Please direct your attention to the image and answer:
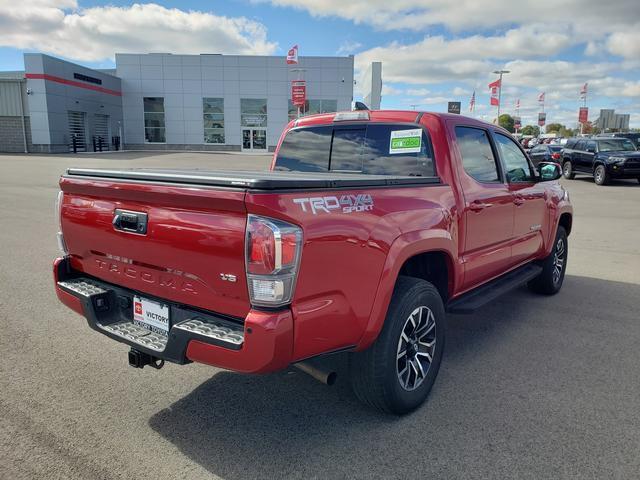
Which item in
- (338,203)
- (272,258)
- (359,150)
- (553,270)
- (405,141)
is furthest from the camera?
(553,270)

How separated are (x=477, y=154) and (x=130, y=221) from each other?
2.85 m

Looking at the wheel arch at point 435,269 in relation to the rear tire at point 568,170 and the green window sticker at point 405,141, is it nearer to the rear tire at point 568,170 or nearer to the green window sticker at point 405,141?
the green window sticker at point 405,141

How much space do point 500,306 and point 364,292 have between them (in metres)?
3.29

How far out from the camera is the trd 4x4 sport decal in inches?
94.4

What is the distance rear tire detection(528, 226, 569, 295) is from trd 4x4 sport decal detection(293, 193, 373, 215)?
12.0 feet

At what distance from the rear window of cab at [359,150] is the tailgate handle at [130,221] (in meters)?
1.81

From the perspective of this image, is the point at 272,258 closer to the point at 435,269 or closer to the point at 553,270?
the point at 435,269

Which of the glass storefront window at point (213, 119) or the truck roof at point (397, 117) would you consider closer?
the truck roof at point (397, 117)

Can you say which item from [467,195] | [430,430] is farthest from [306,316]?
[467,195]

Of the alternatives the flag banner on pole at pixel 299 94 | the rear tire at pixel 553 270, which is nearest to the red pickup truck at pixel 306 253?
the rear tire at pixel 553 270

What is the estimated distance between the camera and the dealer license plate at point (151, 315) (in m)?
2.76

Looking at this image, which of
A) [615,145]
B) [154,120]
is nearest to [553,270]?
[615,145]

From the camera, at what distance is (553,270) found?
569 cm

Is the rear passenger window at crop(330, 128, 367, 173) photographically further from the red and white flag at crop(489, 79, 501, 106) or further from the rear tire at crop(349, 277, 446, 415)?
the red and white flag at crop(489, 79, 501, 106)
